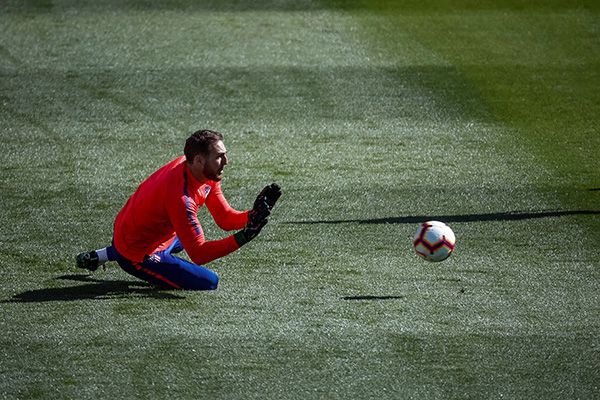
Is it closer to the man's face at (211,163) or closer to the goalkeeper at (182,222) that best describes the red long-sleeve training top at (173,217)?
the goalkeeper at (182,222)

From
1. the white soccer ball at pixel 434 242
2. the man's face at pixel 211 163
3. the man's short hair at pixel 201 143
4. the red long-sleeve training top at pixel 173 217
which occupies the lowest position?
the white soccer ball at pixel 434 242

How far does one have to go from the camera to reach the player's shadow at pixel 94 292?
915 centimetres

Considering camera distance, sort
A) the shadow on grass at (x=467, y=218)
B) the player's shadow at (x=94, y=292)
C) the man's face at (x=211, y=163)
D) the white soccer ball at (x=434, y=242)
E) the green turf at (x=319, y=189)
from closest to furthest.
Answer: the green turf at (x=319, y=189) < the man's face at (x=211, y=163) < the player's shadow at (x=94, y=292) < the white soccer ball at (x=434, y=242) < the shadow on grass at (x=467, y=218)

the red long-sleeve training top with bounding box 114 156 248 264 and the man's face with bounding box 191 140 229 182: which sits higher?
the man's face with bounding box 191 140 229 182

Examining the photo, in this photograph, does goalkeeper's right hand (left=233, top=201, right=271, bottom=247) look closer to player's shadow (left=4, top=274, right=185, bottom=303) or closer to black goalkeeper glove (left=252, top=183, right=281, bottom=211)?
black goalkeeper glove (left=252, top=183, right=281, bottom=211)

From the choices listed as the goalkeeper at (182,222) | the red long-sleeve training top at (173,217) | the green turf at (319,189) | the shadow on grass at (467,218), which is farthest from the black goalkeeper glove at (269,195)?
the shadow on grass at (467,218)

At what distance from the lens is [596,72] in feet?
53.7

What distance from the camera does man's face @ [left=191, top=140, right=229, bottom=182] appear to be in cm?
902

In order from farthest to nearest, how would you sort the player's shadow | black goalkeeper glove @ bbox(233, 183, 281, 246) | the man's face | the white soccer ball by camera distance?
the white soccer ball < the player's shadow < the man's face < black goalkeeper glove @ bbox(233, 183, 281, 246)

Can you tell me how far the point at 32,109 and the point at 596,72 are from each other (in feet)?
25.1

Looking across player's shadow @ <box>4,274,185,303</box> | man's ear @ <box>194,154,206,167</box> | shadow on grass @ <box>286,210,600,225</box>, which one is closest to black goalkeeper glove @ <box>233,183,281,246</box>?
man's ear @ <box>194,154,206,167</box>

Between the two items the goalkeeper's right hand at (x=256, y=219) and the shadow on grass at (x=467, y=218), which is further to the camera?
the shadow on grass at (x=467, y=218)

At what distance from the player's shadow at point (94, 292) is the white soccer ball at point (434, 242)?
1.98 metres

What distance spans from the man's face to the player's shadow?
0.97 metres
